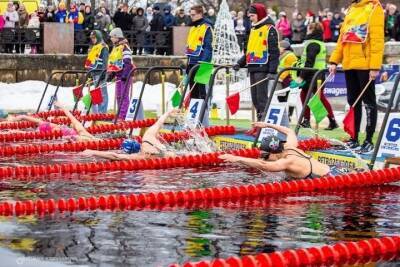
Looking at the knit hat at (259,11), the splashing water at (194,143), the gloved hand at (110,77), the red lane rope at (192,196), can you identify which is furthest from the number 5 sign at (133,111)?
the red lane rope at (192,196)

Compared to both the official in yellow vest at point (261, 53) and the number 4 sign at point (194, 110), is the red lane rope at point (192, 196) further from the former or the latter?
the number 4 sign at point (194, 110)

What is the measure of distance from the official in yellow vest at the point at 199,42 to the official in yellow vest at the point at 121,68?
223 cm

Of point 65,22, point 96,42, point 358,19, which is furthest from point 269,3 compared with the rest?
point 358,19

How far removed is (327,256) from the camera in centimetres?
636

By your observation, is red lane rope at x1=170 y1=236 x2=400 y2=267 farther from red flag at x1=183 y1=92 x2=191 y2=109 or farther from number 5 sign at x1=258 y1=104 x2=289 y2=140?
red flag at x1=183 y1=92 x2=191 y2=109

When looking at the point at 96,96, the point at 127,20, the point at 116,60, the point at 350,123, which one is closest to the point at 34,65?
the point at 127,20

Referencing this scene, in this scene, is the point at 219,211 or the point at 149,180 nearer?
the point at 219,211

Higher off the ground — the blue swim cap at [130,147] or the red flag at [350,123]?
the red flag at [350,123]

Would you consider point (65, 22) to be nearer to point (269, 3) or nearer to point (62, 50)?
point (62, 50)

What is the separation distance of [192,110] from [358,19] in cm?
420

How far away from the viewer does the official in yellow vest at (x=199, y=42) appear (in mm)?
15305

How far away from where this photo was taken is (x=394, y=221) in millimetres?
8000

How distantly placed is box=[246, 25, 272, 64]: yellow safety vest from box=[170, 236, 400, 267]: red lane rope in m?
7.38

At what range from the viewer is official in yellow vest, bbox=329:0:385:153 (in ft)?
36.9
